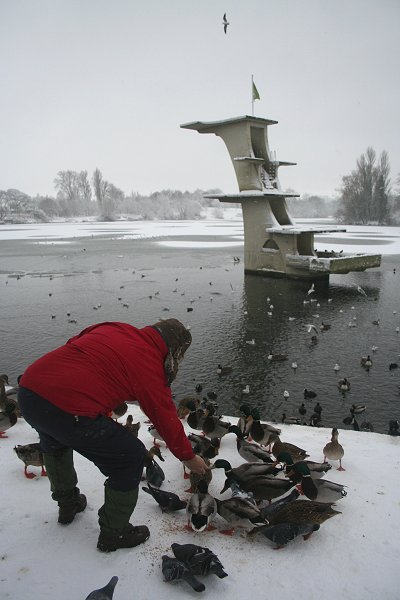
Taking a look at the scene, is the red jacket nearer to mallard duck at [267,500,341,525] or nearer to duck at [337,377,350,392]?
mallard duck at [267,500,341,525]

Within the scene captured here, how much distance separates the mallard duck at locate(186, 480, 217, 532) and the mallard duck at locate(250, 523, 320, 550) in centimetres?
53

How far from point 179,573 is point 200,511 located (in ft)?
2.40

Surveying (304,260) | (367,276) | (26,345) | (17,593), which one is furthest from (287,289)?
(17,593)

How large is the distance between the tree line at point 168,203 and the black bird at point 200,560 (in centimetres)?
8594

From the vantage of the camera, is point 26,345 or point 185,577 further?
point 26,345

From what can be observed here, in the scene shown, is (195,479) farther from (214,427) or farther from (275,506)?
(214,427)

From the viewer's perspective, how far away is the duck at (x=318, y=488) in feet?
15.3

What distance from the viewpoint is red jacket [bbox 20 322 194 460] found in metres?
3.40

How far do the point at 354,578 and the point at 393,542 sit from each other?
69 centimetres

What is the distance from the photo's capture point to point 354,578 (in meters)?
3.64

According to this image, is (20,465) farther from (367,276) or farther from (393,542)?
(367,276)

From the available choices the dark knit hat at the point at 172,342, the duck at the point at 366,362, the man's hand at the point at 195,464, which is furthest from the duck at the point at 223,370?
the dark knit hat at the point at 172,342

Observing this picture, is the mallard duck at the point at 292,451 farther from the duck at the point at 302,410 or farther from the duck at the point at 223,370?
the duck at the point at 223,370

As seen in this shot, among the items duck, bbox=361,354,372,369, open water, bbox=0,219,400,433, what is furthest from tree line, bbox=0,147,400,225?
duck, bbox=361,354,372,369
